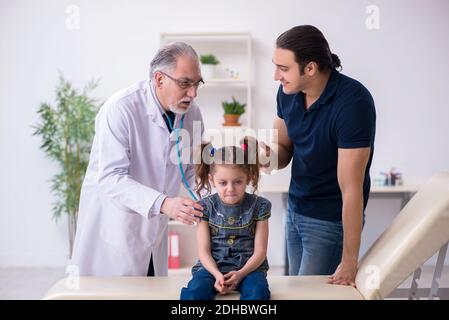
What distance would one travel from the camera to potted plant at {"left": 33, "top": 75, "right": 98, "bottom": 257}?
13.1 ft

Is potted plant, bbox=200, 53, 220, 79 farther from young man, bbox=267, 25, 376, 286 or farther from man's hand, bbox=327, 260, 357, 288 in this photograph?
man's hand, bbox=327, 260, 357, 288

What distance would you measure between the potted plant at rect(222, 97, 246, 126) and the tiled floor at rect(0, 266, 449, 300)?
44.2 inches

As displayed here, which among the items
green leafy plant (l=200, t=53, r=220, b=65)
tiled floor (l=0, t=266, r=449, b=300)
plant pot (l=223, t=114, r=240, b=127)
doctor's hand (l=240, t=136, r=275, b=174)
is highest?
green leafy plant (l=200, t=53, r=220, b=65)

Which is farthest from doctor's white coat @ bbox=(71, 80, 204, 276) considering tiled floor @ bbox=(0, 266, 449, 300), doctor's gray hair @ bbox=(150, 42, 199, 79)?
tiled floor @ bbox=(0, 266, 449, 300)

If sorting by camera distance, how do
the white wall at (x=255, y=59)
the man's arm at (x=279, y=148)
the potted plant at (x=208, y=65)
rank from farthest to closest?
the white wall at (x=255, y=59) → the potted plant at (x=208, y=65) → the man's arm at (x=279, y=148)

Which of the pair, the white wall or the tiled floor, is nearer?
the tiled floor

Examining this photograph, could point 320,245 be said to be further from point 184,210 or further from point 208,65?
point 208,65

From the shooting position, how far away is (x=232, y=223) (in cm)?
174

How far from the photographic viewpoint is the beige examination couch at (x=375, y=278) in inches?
61.1

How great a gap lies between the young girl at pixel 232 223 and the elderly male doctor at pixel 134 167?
0.19m

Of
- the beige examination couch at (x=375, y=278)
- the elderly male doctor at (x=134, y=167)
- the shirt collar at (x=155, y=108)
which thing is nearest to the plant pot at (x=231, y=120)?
the elderly male doctor at (x=134, y=167)

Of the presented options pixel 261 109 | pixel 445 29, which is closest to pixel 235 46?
pixel 261 109

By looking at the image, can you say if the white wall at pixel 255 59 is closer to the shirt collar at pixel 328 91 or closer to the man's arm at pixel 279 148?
the man's arm at pixel 279 148
